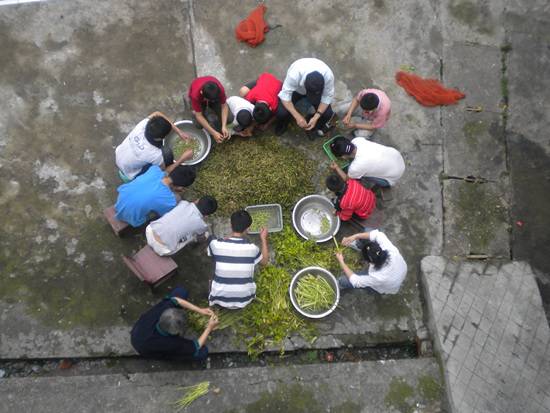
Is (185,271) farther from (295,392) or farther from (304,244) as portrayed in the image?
(295,392)

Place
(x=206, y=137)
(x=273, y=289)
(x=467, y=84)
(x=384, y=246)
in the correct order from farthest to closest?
(x=467, y=84) → (x=206, y=137) → (x=273, y=289) → (x=384, y=246)

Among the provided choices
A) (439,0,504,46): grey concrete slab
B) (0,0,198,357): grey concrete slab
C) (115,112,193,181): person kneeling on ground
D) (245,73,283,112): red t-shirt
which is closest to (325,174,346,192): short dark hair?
Result: (245,73,283,112): red t-shirt

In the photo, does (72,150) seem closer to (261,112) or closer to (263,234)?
(261,112)

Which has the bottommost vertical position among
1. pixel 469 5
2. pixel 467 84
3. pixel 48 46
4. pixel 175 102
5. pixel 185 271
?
pixel 185 271

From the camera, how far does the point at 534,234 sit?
6.05 metres

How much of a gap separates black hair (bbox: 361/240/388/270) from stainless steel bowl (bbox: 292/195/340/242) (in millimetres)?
704

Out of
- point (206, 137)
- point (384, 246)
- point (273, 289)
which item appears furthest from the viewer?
point (206, 137)

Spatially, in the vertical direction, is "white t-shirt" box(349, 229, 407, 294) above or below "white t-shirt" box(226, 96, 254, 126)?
below

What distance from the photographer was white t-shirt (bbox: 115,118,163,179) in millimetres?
5043

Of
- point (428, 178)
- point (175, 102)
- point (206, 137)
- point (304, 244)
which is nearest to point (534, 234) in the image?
point (428, 178)

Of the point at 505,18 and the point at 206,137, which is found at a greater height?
the point at 505,18

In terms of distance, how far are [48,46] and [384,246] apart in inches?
213

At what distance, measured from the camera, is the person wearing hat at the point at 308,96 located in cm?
527

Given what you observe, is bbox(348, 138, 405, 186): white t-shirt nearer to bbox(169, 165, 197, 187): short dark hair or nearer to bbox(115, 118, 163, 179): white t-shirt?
bbox(169, 165, 197, 187): short dark hair
